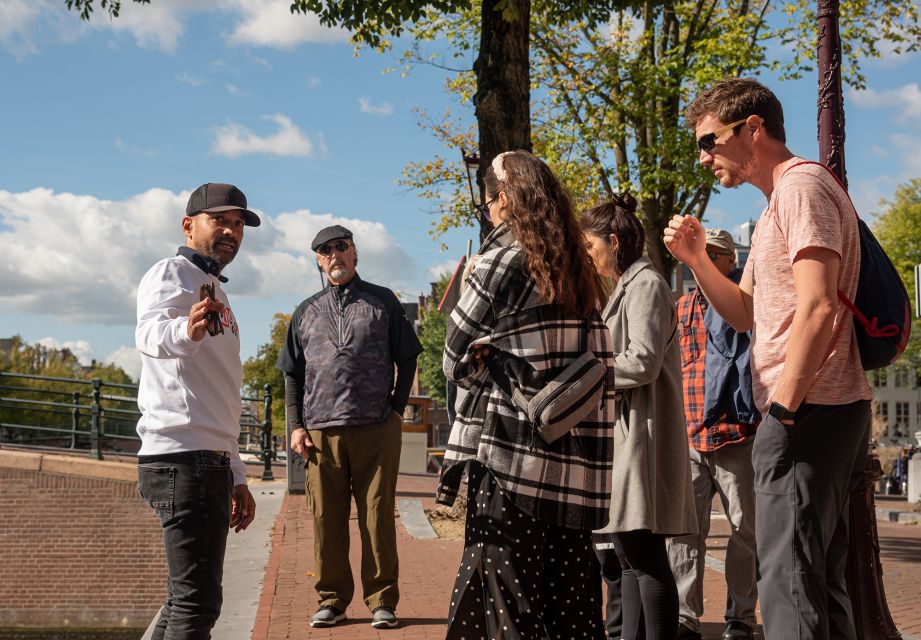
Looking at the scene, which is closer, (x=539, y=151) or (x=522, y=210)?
(x=522, y=210)

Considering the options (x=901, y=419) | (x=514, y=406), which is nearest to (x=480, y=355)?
(x=514, y=406)

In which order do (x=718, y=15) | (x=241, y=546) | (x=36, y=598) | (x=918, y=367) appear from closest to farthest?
(x=241, y=546), (x=36, y=598), (x=718, y=15), (x=918, y=367)

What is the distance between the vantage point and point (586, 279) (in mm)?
3143

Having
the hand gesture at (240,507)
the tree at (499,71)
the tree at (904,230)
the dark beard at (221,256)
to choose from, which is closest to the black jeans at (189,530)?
the hand gesture at (240,507)

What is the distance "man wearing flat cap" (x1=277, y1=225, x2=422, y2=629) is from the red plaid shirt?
1.62 metres

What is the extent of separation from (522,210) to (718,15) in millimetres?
17927

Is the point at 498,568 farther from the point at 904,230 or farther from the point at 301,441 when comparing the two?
the point at 904,230

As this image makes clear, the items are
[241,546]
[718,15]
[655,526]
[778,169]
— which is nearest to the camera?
[778,169]

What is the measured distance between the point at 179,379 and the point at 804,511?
2.07 meters

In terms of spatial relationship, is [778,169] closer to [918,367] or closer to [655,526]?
[655,526]

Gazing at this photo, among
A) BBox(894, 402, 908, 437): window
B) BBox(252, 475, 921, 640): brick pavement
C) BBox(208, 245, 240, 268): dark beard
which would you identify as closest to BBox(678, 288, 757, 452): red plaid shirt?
BBox(252, 475, 921, 640): brick pavement

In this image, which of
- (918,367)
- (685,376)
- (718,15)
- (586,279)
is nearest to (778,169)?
(586,279)

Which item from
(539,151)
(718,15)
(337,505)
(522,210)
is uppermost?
(718,15)

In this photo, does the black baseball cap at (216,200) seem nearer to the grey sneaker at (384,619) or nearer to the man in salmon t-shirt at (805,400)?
the man in salmon t-shirt at (805,400)
